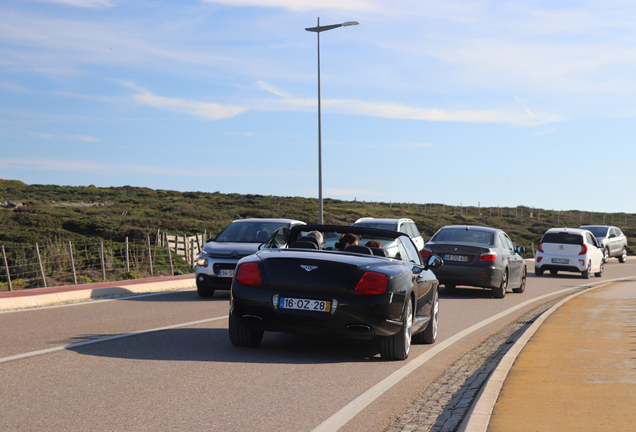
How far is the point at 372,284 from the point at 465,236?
9.82 meters

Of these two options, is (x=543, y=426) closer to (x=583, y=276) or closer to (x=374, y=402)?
(x=374, y=402)

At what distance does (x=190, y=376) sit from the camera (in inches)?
247

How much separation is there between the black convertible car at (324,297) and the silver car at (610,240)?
2939 cm

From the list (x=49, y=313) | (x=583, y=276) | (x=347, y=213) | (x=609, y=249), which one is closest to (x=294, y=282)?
(x=49, y=313)

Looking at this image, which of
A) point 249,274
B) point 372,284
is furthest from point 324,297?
point 249,274

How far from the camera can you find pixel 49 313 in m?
11.0

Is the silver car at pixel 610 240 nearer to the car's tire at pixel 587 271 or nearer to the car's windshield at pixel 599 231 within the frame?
the car's windshield at pixel 599 231

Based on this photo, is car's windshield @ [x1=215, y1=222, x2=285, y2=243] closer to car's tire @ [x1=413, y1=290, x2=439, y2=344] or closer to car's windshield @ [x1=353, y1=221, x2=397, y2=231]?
car's windshield @ [x1=353, y1=221, x2=397, y2=231]

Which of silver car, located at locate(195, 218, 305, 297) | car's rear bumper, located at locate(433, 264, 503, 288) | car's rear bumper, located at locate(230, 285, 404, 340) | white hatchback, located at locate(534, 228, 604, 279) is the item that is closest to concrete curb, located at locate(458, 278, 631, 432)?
car's rear bumper, located at locate(230, 285, 404, 340)

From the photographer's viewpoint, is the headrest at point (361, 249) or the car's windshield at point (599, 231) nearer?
the headrest at point (361, 249)

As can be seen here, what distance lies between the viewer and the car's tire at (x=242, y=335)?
7.73 m

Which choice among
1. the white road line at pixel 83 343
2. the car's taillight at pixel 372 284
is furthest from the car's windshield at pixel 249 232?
the car's taillight at pixel 372 284

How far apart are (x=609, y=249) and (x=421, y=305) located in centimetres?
3089

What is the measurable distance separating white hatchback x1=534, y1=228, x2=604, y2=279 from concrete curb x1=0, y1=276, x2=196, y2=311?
13.5 metres
